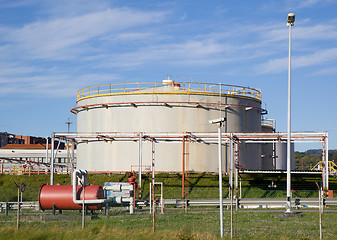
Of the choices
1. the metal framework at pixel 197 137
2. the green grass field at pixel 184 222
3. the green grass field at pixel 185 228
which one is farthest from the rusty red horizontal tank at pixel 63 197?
the metal framework at pixel 197 137

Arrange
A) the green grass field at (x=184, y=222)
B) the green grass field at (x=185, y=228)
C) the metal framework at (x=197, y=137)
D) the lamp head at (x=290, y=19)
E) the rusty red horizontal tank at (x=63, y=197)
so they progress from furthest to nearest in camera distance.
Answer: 1. the metal framework at (x=197, y=137)
2. the rusty red horizontal tank at (x=63, y=197)
3. the lamp head at (x=290, y=19)
4. the green grass field at (x=184, y=222)
5. the green grass field at (x=185, y=228)

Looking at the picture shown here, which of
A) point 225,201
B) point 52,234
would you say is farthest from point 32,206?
point 52,234

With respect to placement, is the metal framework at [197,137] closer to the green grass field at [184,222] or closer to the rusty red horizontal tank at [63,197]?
the green grass field at [184,222]

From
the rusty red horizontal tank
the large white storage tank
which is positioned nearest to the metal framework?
the large white storage tank

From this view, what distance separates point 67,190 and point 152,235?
12892 millimetres

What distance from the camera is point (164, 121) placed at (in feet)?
158

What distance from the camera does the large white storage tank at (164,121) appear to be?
157 feet

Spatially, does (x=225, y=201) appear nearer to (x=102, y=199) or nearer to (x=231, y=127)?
(x=102, y=199)

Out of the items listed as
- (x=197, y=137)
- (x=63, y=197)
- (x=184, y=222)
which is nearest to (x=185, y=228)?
(x=184, y=222)

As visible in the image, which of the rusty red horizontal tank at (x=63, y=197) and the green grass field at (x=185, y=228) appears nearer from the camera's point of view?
the green grass field at (x=185, y=228)

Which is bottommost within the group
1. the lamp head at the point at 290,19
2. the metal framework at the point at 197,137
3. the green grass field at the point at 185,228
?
the green grass field at the point at 185,228

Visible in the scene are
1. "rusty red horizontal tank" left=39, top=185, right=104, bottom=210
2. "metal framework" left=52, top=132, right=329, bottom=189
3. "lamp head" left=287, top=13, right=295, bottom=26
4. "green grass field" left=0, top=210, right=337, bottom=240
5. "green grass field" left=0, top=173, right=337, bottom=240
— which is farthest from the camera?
"metal framework" left=52, top=132, right=329, bottom=189

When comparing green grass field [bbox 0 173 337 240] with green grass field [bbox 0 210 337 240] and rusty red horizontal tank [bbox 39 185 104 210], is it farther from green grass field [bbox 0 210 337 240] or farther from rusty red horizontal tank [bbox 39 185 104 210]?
rusty red horizontal tank [bbox 39 185 104 210]

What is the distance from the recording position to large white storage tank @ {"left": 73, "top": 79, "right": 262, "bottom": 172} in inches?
1885
